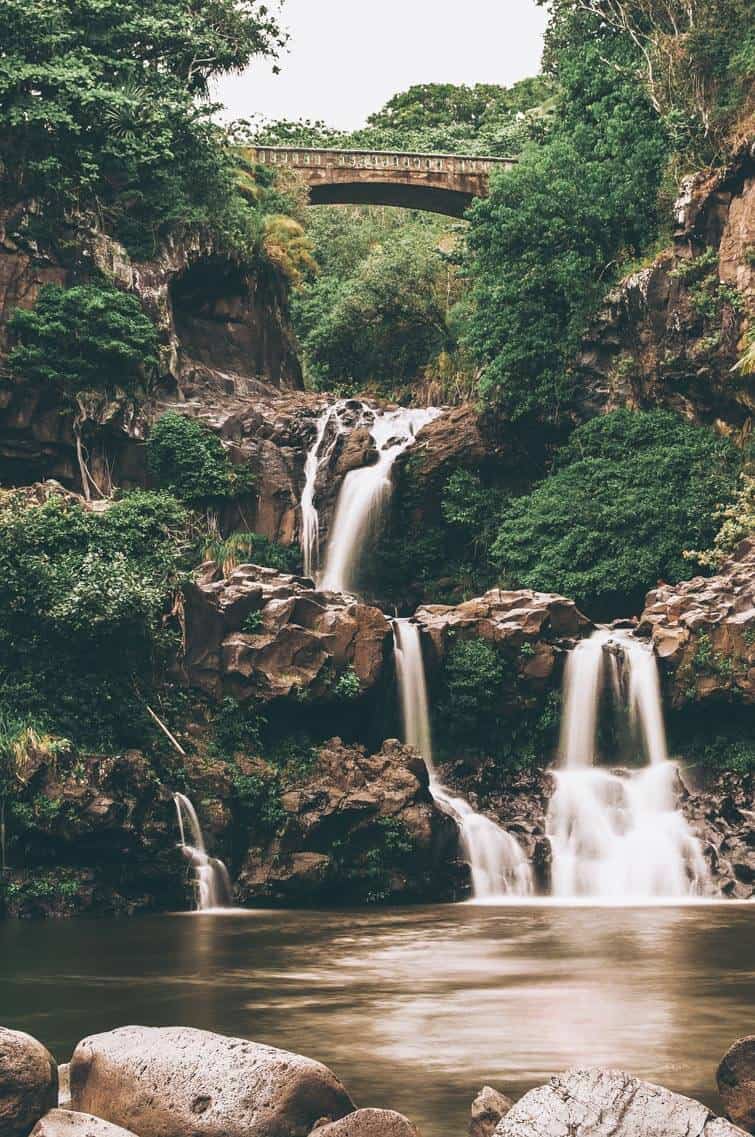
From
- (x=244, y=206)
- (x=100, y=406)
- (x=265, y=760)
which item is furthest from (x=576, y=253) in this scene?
(x=265, y=760)

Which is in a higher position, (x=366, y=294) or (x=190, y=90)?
(x=190, y=90)

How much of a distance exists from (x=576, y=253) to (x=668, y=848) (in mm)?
18180

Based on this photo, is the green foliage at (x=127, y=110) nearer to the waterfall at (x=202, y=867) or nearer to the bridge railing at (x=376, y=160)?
the bridge railing at (x=376, y=160)

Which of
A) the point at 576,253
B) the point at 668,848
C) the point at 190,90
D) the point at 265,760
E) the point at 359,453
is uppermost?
the point at 190,90

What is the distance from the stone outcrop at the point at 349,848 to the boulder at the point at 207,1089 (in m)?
13.7

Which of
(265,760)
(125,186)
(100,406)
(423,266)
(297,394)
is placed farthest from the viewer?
(423,266)

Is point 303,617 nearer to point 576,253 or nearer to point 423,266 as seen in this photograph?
point 576,253

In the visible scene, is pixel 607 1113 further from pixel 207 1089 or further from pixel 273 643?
pixel 273 643

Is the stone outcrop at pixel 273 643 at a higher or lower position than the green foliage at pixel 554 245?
lower

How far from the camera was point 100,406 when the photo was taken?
34.4 meters

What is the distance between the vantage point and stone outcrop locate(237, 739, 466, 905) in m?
21.7

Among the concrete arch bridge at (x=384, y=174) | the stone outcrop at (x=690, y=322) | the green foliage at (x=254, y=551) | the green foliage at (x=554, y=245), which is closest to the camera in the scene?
the stone outcrop at (x=690, y=322)

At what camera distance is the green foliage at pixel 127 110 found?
3441 cm

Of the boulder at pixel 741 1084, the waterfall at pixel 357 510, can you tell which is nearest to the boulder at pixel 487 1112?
the boulder at pixel 741 1084
